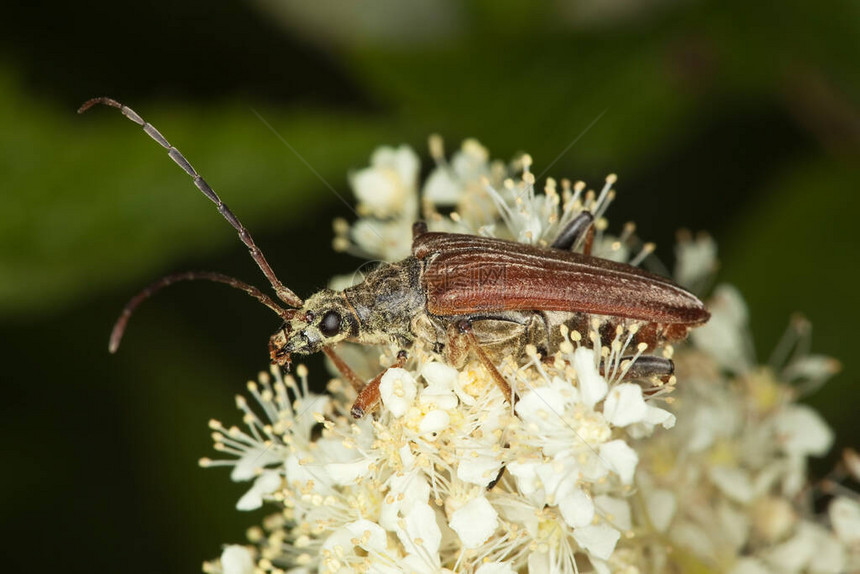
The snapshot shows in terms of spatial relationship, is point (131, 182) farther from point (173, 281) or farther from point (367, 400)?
point (367, 400)

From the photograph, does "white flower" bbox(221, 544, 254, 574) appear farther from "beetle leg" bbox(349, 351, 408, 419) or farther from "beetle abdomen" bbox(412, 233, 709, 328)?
"beetle abdomen" bbox(412, 233, 709, 328)

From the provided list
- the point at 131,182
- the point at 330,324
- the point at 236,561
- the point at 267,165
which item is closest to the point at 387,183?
the point at 267,165

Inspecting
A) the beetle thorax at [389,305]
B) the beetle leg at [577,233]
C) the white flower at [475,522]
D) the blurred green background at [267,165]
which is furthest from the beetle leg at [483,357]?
the blurred green background at [267,165]

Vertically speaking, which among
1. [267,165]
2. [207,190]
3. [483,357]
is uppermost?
[267,165]

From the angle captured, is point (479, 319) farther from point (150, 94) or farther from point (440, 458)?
point (150, 94)

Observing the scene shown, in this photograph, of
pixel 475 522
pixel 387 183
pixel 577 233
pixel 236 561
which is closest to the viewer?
pixel 475 522

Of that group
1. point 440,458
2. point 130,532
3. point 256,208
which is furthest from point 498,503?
point 130,532
